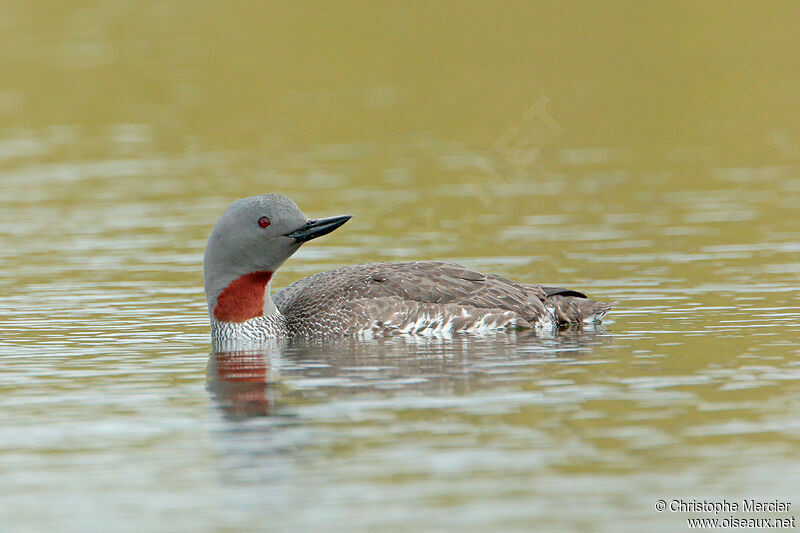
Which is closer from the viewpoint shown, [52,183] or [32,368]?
[32,368]

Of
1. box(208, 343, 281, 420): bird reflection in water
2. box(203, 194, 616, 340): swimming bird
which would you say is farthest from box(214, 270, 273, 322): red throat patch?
box(208, 343, 281, 420): bird reflection in water

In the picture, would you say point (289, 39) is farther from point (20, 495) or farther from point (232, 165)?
point (20, 495)

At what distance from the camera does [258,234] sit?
491 inches

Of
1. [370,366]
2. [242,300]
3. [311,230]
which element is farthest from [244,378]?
[311,230]

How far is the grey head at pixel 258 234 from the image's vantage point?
1248cm

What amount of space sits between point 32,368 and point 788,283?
22.0 ft

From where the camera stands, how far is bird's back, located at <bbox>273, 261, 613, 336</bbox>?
12.6 metres

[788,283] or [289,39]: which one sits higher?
[289,39]

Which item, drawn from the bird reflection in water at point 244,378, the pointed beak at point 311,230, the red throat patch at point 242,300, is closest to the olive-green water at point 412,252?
the bird reflection in water at point 244,378

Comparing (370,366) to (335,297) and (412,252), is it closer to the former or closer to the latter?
(335,297)

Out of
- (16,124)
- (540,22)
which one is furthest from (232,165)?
(540,22)

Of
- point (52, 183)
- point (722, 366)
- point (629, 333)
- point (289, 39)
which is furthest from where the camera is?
point (289, 39)

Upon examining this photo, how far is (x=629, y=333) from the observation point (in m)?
12.3

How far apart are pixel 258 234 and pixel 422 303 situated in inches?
58.1
